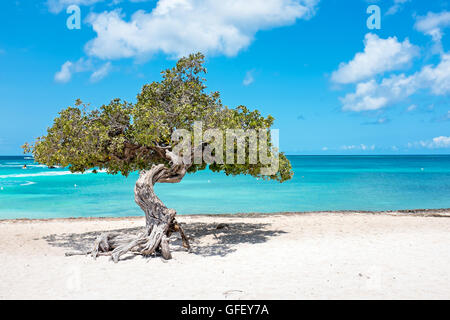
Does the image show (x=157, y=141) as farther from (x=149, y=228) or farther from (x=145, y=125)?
(x=149, y=228)

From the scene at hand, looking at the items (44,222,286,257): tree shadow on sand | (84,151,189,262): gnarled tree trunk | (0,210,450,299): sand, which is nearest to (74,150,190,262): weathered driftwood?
(84,151,189,262): gnarled tree trunk

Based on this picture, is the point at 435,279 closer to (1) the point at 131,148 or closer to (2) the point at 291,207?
(1) the point at 131,148

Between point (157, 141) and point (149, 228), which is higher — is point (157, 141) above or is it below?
above

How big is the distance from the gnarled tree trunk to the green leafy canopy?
93 centimetres

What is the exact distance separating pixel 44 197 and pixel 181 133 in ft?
95.9

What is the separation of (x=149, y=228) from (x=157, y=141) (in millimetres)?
2650

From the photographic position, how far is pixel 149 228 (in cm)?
1126

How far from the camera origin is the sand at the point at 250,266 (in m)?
7.78

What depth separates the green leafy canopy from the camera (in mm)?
11297

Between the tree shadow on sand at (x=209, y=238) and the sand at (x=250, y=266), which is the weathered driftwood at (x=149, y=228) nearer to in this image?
the sand at (x=250, y=266)

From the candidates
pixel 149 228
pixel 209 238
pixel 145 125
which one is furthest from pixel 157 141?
pixel 209 238

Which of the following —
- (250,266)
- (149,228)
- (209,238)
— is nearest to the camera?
(250,266)

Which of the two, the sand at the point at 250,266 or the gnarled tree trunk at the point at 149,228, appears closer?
the sand at the point at 250,266

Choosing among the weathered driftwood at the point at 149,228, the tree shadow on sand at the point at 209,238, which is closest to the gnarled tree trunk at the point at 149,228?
the weathered driftwood at the point at 149,228
